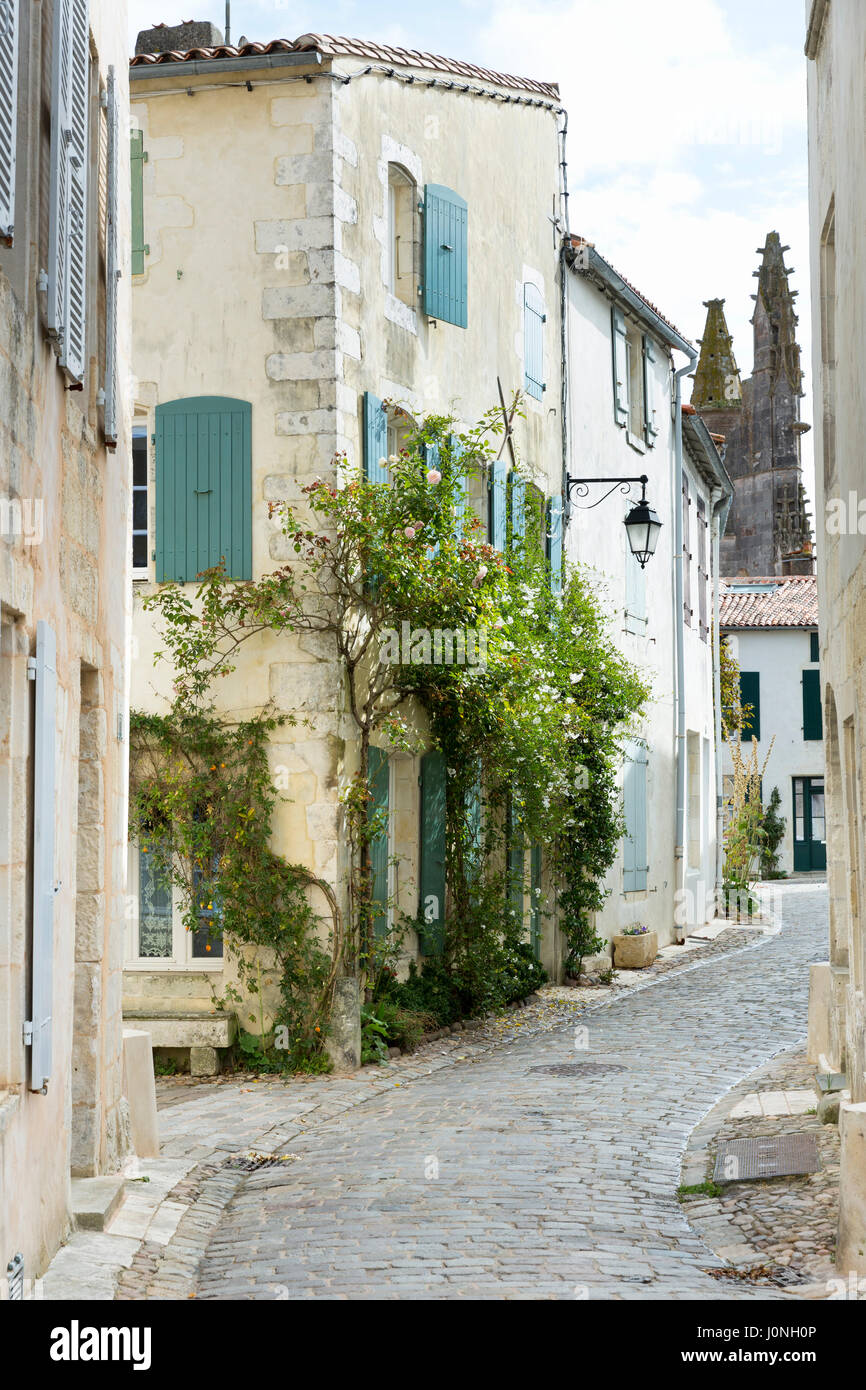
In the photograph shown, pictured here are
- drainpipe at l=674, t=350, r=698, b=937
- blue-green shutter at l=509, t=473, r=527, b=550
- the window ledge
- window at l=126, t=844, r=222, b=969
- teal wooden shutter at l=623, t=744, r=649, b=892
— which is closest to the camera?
window at l=126, t=844, r=222, b=969

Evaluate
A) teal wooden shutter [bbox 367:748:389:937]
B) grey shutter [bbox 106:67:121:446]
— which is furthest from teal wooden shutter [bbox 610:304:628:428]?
grey shutter [bbox 106:67:121:446]

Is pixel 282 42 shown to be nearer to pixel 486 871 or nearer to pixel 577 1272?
pixel 486 871

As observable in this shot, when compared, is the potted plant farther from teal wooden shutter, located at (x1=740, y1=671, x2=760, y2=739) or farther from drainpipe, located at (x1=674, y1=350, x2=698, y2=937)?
teal wooden shutter, located at (x1=740, y1=671, x2=760, y2=739)

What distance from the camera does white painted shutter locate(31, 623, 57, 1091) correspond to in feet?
17.8

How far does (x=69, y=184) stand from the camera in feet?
19.9

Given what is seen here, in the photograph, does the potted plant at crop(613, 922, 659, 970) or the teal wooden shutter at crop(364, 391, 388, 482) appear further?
the potted plant at crop(613, 922, 659, 970)

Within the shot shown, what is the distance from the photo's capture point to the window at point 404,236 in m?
12.9

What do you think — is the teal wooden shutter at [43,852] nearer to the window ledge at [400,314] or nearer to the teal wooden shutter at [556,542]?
the window ledge at [400,314]

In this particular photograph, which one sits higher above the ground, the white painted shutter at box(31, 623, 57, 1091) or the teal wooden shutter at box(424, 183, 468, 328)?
the teal wooden shutter at box(424, 183, 468, 328)

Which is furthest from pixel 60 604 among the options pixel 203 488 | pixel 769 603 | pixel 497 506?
pixel 769 603

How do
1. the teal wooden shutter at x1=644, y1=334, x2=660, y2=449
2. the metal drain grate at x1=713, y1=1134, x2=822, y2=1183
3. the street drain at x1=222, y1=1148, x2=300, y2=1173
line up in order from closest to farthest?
1. the metal drain grate at x1=713, y1=1134, x2=822, y2=1183
2. the street drain at x1=222, y1=1148, x2=300, y2=1173
3. the teal wooden shutter at x1=644, y1=334, x2=660, y2=449

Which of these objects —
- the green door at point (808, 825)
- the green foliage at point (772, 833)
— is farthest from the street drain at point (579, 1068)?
the green door at point (808, 825)

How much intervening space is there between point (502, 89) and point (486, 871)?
712 cm

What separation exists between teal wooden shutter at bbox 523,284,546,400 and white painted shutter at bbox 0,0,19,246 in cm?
1067
